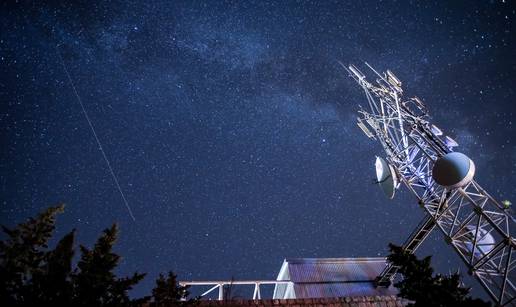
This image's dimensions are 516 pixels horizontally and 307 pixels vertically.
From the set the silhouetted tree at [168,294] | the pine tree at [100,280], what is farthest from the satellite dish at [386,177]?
the pine tree at [100,280]

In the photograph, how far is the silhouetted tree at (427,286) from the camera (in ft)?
25.4

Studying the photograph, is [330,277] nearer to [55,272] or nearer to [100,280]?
[100,280]

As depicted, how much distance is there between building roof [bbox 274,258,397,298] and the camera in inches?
656

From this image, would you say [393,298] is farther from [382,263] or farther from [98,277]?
[98,277]

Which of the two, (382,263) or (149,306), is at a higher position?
(382,263)

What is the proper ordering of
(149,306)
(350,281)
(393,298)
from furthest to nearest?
(350,281) → (393,298) → (149,306)

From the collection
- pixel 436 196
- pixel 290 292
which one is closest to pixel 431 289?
pixel 436 196

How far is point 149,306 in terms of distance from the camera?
30.0 ft

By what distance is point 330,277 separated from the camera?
691 inches

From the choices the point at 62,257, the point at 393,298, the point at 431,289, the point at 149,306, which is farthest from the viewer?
the point at 393,298

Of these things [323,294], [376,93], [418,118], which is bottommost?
[323,294]

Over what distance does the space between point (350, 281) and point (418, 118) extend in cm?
1000

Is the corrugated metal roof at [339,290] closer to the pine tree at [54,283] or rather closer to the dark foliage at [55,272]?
the dark foliage at [55,272]

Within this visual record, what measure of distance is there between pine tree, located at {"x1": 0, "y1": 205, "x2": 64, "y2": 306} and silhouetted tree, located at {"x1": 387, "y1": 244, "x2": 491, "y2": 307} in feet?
29.4
